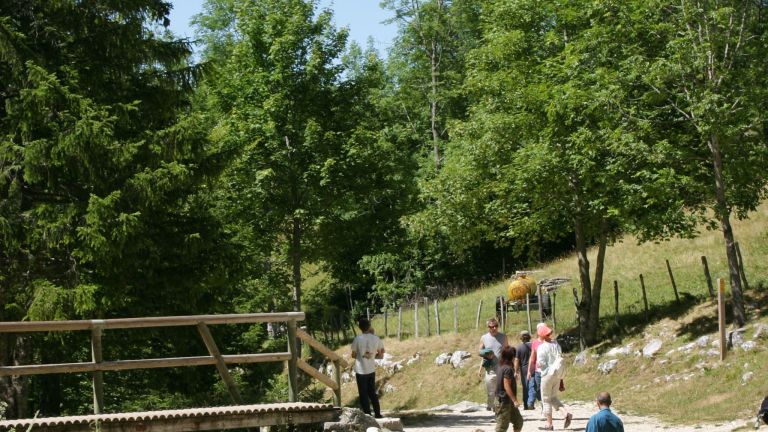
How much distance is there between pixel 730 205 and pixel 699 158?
1.36 metres

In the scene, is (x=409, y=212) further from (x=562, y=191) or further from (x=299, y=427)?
(x=299, y=427)

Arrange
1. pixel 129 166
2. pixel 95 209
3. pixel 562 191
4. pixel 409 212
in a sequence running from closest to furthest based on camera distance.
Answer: pixel 95 209 < pixel 129 166 < pixel 562 191 < pixel 409 212

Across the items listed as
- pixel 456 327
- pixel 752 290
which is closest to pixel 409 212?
pixel 456 327

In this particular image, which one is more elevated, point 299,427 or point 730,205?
point 730,205

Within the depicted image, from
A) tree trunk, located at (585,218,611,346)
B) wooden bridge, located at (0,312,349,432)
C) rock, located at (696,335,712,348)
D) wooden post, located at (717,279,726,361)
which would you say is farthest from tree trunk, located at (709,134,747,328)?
wooden bridge, located at (0,312,349,432)

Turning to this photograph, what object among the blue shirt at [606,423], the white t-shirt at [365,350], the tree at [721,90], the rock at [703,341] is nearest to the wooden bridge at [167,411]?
the white t-shirt at [365,350]

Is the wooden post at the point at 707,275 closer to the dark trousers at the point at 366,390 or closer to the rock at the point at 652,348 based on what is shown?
the rock at the point at 652,348

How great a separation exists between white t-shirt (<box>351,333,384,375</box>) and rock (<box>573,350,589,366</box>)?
1094 cm

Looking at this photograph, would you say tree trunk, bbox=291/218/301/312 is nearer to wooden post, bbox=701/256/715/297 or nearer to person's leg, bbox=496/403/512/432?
wooden post, bbox=701/256/715/297

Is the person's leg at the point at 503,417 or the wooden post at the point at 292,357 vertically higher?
the wooden post at the point at 292,357

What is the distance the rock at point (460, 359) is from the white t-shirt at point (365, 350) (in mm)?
11944

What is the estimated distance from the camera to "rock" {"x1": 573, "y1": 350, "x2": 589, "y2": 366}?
20755 millimetres

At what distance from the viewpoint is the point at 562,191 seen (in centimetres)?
2122

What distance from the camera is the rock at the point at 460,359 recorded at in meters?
23.0
